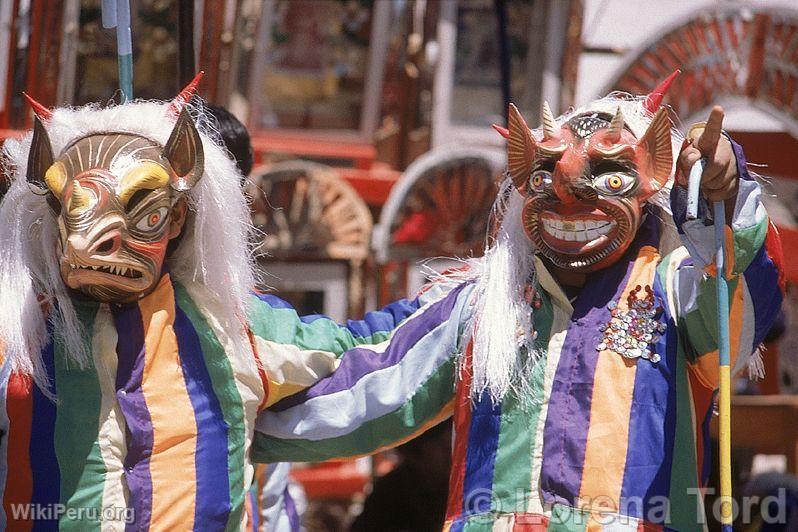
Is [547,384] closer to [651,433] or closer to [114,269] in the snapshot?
[651,433]

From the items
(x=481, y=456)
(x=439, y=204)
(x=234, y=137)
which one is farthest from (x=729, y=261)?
(x=439, y=204)

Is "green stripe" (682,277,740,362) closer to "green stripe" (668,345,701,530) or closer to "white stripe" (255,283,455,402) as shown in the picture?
"green stripe" (668,345,701,530)

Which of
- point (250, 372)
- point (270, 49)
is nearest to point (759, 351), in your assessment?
point (250, 372)

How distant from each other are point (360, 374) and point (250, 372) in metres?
0.27

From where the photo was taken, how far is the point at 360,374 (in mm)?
2945

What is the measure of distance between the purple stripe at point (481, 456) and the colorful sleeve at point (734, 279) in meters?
0.45

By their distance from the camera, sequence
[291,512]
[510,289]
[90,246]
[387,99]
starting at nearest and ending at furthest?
[90,246], [510,289], [291,512], [387,99]

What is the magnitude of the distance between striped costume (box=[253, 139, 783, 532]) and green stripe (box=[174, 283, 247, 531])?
0.46 meters

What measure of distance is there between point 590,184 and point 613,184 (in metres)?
0.05

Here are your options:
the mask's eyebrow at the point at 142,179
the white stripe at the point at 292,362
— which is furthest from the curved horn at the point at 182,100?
the white stripe at the point at 292,362

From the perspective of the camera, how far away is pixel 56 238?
2787mm

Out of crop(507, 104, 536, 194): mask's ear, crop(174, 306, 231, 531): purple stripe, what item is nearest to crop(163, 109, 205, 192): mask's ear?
crop(174, 306, 231, 531): purple stripe

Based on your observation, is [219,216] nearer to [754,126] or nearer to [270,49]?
[270,49]

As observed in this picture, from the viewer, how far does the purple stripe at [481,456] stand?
2.72 m
